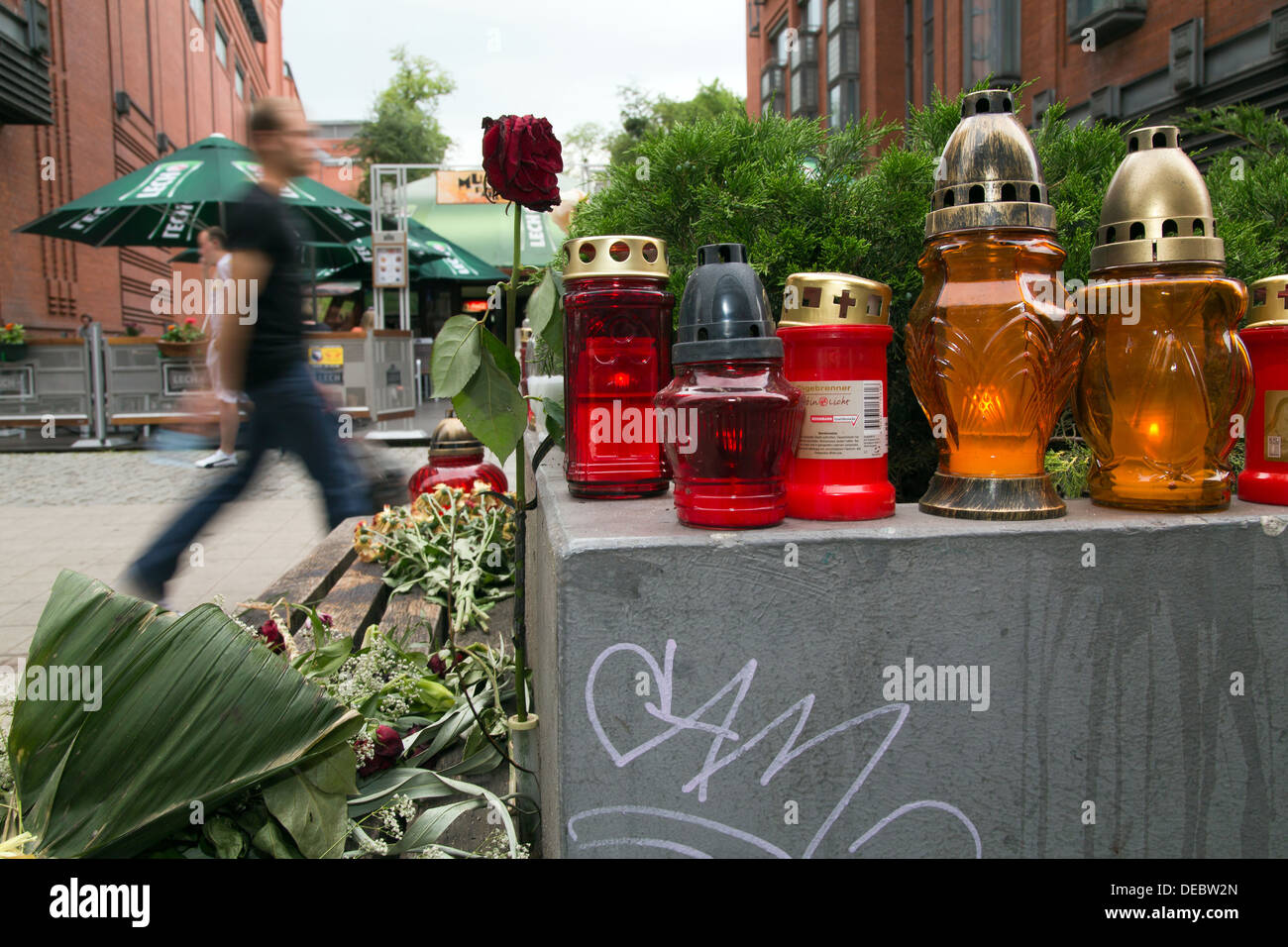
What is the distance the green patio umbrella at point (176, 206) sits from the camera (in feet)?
33.4

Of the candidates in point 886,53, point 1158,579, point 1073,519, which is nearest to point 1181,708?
point 1158,579

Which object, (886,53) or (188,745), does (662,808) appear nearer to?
(188,745)

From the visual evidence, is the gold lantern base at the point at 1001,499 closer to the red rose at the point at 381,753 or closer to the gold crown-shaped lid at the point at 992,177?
the gold crown-shaped lid at the point at 992,177

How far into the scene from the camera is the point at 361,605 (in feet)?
8.68

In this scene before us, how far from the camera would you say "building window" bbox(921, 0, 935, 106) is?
15633mm

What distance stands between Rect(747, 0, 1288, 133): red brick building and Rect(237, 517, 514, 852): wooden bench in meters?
2.85

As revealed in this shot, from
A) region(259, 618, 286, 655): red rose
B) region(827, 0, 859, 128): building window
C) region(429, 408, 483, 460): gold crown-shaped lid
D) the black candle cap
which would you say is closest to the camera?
the black candle cap

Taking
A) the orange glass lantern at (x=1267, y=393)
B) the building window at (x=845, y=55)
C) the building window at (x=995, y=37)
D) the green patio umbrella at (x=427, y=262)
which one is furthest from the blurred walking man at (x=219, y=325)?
the building window at (x=845, y=55)

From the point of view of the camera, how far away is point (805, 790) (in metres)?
1.14

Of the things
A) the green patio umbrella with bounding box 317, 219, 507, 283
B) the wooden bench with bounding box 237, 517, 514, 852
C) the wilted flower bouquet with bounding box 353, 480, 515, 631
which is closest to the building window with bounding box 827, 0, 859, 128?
the green patio umbrella with bounding box 317, 219, 507, 283

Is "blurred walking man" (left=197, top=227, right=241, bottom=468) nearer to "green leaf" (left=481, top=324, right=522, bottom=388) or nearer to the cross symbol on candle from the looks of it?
"green leaf" (left=481, top=324, right=522, bottom=388)

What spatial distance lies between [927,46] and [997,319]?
1709cm
